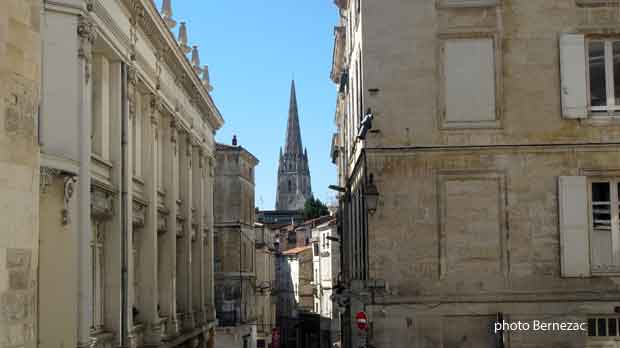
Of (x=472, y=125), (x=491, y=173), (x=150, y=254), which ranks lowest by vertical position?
(x=150, y=254)

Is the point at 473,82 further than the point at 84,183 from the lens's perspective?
Yes

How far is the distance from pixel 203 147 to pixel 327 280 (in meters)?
34.5

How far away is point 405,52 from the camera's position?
20.8m

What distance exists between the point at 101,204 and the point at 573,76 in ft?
33.9

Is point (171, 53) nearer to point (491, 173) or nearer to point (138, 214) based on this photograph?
point (138, 214)

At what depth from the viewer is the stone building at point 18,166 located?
21.4 feet

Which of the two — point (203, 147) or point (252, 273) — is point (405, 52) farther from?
point (252, 273)

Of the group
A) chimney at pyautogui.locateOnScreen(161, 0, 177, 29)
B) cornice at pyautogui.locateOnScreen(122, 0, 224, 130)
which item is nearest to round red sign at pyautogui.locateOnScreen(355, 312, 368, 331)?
cornice at pyautogui.locateOnScreen(122, 0, 224, 130)

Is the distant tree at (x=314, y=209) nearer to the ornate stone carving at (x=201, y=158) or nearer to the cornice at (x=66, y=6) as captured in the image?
the ornate stone carving at (x=201, y=158)

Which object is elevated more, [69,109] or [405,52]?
[405,52]

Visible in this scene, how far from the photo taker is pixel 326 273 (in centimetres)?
7325

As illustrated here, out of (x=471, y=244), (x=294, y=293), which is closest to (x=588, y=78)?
(x=471, y=244)

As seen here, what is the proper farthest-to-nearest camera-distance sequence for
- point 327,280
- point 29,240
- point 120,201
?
point 327,280
point 120,201
point 29,240

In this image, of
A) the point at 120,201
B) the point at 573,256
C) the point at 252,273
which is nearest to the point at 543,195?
the point at 573,256
